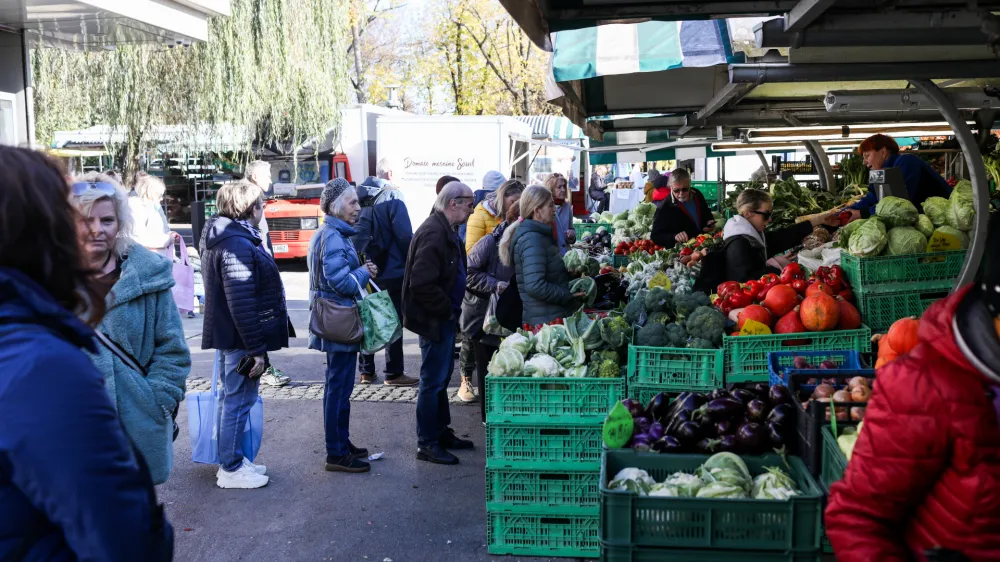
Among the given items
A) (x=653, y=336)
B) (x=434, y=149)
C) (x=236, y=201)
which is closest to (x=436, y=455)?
(x=653, y=336)

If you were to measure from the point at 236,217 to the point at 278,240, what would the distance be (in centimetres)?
1397

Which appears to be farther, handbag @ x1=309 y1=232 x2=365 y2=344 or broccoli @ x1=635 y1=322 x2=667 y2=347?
handbag @ x1=309 y1=232 x2=365 y2=344

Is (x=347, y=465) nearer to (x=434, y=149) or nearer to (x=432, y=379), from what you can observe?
(x=432, y=379)

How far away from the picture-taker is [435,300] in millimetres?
6074

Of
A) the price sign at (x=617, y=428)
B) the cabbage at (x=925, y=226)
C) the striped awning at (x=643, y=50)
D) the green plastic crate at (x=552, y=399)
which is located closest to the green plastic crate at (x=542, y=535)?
the green plastic crate at (x=552, y=399)

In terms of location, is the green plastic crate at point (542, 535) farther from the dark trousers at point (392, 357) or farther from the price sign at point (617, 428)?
the dark trousers at point (392, 357)

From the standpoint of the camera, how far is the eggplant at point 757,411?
3.96m

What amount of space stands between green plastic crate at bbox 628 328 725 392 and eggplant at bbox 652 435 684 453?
986 millimetres

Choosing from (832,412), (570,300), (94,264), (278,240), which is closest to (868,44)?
(832,412)

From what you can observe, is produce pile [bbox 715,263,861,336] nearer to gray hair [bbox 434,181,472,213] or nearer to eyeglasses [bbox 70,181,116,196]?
gray hair [bbox 434,181,472,213]

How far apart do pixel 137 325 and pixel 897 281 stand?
433 cm

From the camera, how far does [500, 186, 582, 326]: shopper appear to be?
600 cm

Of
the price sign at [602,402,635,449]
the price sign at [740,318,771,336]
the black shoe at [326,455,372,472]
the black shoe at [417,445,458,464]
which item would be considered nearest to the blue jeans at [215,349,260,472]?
the black shoe at [326,455,372,472]

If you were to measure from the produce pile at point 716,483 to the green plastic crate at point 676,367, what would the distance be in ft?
4.04
